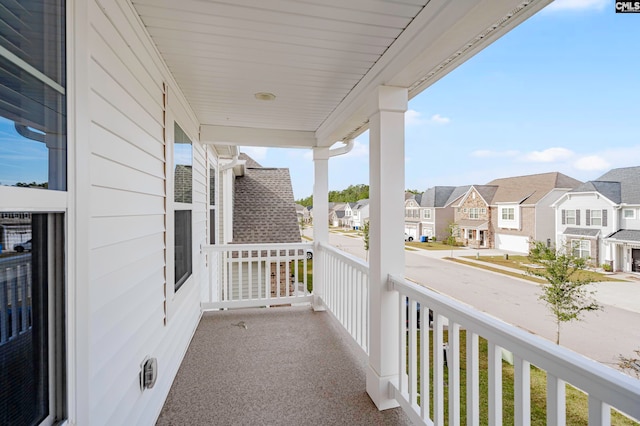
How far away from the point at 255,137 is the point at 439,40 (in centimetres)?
287

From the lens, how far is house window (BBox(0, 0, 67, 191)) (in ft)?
2.77

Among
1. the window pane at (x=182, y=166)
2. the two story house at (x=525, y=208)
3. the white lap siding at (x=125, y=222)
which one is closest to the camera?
the two story house at (x=525, y=208)

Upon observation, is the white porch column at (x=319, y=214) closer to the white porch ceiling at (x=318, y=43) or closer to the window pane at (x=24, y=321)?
the white porch ceiling at (x=318, y=43)

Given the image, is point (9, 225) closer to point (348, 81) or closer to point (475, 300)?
point (475, 300)

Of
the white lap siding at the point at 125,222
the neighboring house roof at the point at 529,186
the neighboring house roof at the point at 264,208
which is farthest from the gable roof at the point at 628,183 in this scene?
the neighboring house roof at the point at 264,208

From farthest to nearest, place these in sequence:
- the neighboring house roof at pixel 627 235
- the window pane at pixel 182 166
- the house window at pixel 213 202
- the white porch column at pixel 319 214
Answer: the house window at pixel 213 202 < the white porch column at pixel 319 214 < the window pane at pixel 182 166 < the neighboring house roof at pixel 627 235

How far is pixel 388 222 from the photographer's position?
2221 mm

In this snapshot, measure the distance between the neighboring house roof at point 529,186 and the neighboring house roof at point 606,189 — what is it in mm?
20

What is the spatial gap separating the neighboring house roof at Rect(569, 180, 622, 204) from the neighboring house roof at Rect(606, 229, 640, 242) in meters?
0.09

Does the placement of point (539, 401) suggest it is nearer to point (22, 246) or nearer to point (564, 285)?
point (564, 285)

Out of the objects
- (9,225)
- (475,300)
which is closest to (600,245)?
(475,300)

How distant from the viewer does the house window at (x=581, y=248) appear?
0.97 meters

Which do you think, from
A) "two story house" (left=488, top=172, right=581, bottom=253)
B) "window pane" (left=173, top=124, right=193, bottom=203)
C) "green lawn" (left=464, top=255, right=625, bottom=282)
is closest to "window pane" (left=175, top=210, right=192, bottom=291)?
"window pane" (left=173, top=124, right=193, bottom=203)

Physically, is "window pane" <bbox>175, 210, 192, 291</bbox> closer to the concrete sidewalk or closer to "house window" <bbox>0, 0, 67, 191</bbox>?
"house window" <bbox>0, 0, 67, 191</bbox>
